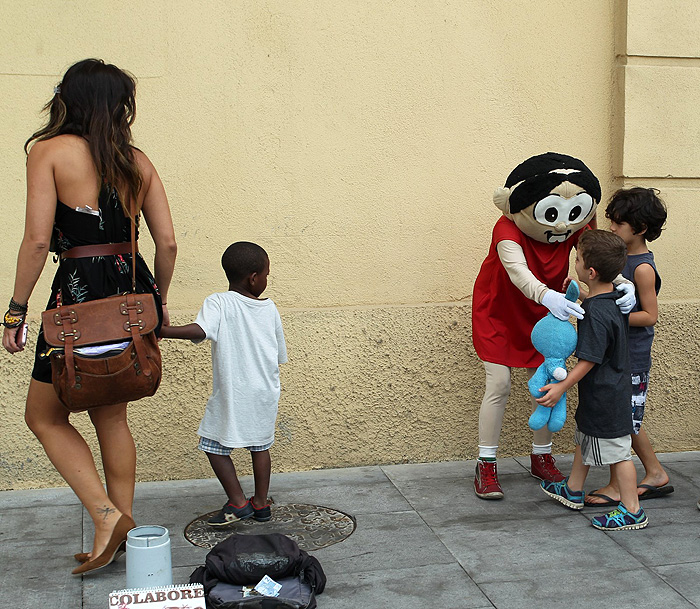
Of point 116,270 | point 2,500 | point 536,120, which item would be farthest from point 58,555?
point 536,120

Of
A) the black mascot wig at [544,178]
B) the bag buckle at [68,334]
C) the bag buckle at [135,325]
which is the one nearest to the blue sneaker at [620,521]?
the black mascot wig at [544,178]

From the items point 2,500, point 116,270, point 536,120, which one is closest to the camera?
point 116,270

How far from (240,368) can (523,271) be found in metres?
1.34

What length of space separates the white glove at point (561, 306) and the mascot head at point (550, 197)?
1.24 ft

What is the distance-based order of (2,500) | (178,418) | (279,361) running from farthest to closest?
1. (178,418)
2. (2,500)
3. (279,361)

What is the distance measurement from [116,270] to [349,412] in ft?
5.98

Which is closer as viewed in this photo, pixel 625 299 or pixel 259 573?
pixel 259 573

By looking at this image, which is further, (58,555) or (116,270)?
(58,555)

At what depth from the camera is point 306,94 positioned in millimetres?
4590

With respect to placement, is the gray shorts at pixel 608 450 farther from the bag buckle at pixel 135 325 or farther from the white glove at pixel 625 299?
the bag buckle at pixel 135 325

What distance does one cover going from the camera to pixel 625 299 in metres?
3.80

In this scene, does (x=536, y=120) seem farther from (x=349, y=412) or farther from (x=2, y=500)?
(x=2, y=500)

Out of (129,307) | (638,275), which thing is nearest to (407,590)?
(129,307)

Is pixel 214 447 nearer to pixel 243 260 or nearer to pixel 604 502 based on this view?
pixel 243 260
